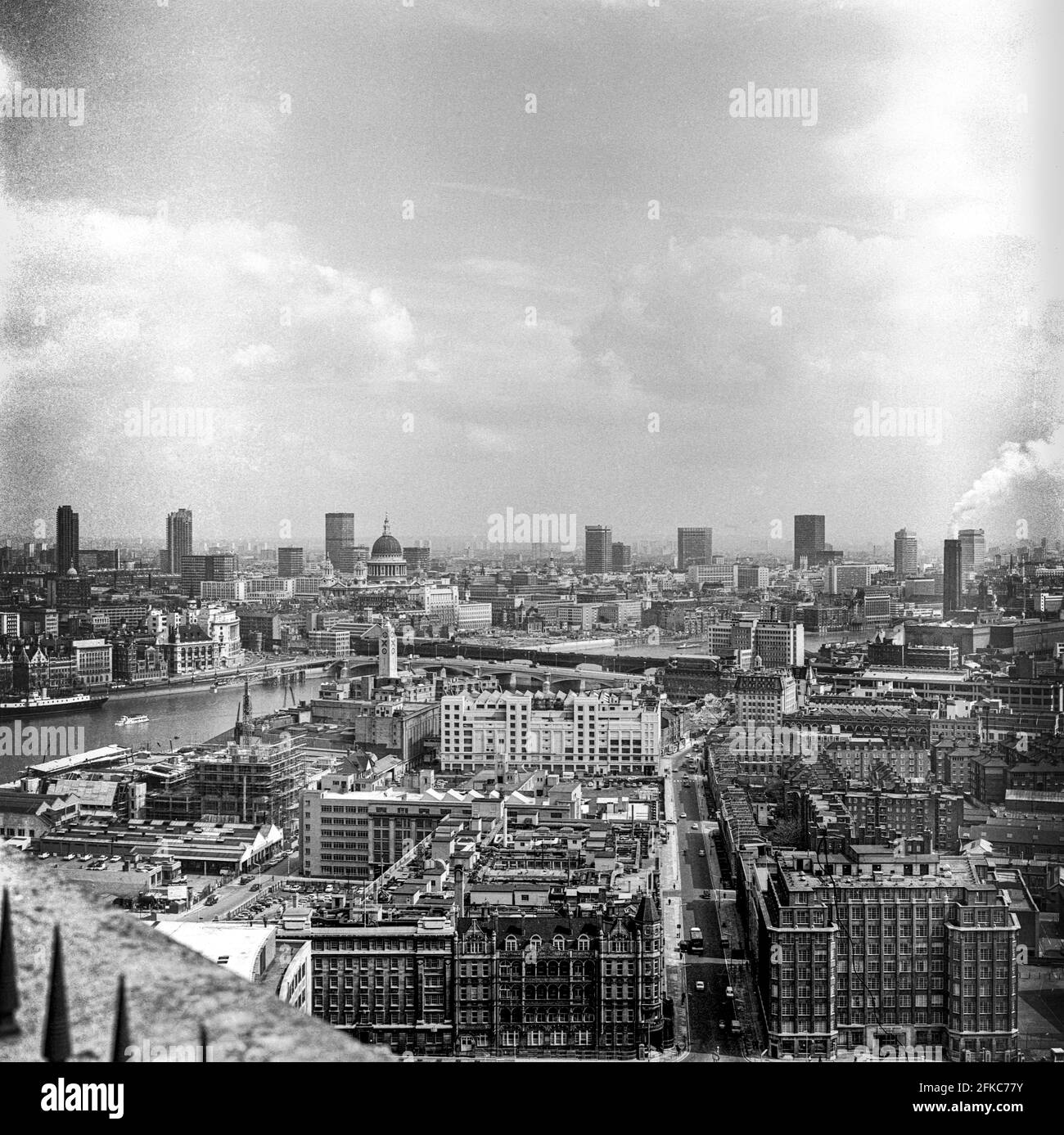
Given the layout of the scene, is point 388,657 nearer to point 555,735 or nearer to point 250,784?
point 555,735

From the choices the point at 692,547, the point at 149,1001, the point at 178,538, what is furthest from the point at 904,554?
the point at 149,1001

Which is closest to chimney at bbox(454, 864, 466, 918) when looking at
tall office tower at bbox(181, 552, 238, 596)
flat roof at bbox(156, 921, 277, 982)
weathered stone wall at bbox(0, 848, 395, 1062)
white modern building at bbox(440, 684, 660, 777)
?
flat roof at bbox(156, 921, 277, 982)

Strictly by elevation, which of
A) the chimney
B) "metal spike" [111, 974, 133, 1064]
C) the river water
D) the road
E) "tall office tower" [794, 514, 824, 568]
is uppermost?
"tall office tower" [794, 514, 824, 568]

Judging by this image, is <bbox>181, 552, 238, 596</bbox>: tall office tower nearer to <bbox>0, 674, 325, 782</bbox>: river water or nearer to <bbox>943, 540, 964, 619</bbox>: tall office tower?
<bbox>0, 674, 325, 782</bbox>: river water

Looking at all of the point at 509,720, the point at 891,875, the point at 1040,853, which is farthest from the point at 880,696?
the point at 891,875

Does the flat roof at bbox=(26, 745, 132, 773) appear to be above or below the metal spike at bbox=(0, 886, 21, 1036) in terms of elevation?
below

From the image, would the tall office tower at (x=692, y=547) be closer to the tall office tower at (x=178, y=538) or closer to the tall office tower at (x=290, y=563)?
the tall office tower at (x=178, y=538)

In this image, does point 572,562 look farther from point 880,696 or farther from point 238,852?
point 238,852
